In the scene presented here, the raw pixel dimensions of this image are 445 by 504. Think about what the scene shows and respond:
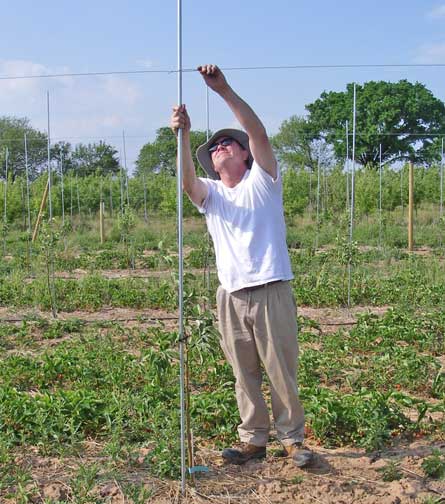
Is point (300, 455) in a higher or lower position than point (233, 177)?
lower

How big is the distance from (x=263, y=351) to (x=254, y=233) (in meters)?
0.57

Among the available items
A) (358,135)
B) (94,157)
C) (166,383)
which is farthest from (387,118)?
(166,383)

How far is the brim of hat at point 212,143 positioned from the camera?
337 cm

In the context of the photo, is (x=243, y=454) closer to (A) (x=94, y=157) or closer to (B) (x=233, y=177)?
(B) (x=233, y=177)

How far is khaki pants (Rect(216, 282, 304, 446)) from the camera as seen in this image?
10.6 ft

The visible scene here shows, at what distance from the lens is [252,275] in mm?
3236

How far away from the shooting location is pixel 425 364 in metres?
4.97

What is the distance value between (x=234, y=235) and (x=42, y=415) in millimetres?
1606

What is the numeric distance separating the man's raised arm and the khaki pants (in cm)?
59

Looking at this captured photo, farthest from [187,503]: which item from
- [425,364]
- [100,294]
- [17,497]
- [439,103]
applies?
[439,103]

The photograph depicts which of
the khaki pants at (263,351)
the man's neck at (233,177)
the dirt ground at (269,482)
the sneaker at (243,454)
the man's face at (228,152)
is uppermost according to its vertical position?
the man's face at (228,152)

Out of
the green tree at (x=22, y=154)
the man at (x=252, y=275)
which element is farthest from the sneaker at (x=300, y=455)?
the green tree at (x=22, y=154)

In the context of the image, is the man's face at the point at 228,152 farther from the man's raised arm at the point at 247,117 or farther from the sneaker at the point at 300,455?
the sneaker at the point at 300,455

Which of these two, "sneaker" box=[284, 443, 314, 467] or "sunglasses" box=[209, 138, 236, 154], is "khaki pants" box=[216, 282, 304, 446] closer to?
"sneaker" box=[284, 443, 314, 467]
